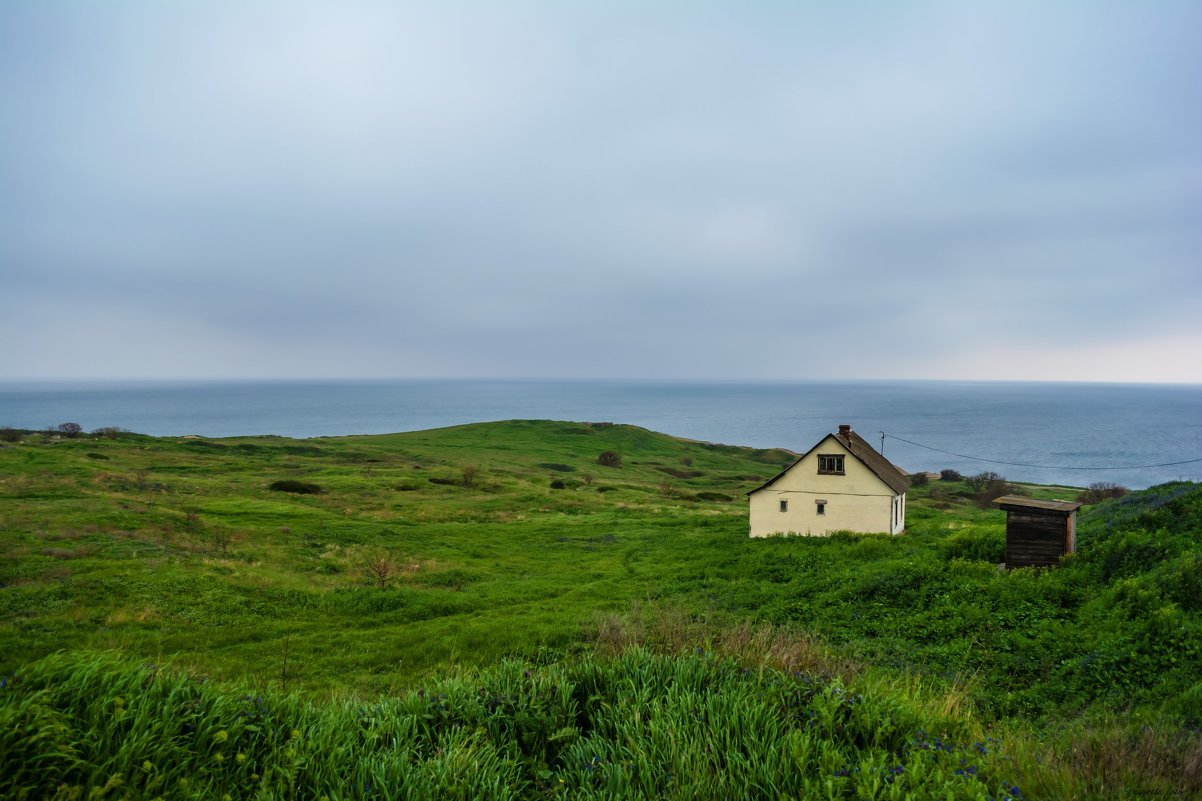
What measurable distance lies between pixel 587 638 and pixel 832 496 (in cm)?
2442

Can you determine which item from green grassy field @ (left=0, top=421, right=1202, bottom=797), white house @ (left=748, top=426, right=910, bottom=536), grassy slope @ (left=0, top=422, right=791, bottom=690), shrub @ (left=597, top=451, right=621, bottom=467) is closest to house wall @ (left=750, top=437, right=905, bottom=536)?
white house @ (left=748, top=426, right=910, bottom=536)

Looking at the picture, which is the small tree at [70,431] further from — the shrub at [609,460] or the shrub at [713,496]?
the shrub at [713,496]

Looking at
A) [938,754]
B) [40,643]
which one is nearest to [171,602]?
[40,643]

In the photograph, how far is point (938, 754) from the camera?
20.1 ft

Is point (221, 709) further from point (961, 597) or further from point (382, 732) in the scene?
point (961, 597)

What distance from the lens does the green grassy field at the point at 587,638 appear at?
5.61 m

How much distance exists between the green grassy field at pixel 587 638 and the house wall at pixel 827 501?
2384 mm

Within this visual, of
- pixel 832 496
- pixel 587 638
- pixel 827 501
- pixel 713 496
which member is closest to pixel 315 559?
pixel 587 638

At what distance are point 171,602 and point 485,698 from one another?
17117 mm

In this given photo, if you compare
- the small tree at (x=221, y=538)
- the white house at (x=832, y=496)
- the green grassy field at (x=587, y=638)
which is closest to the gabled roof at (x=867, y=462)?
the white house at (x=832, y=496)

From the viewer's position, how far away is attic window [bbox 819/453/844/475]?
35.3m

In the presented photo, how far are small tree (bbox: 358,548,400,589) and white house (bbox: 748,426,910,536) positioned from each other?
70.3 ft

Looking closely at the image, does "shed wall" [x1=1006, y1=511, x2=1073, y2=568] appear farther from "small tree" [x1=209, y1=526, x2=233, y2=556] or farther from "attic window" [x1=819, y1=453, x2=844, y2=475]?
"small tree" [x1=209, y1=526, x2=233, y2=556]

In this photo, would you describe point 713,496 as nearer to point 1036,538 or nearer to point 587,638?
point 1036,538
